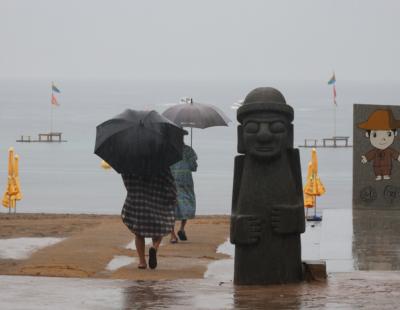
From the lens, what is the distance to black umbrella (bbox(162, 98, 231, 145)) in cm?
1767

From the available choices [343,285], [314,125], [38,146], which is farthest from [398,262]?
[314,125]

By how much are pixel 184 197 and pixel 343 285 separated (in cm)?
626

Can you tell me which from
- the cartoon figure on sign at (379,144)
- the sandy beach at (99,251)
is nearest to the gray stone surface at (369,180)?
the cartoon figure on sign at (379,144)

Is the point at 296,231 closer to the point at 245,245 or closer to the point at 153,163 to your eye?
the point at 245,245

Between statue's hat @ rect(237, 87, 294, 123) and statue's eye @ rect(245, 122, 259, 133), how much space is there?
Answer: 12cm

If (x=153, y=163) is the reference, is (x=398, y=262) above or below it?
below

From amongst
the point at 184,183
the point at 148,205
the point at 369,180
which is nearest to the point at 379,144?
the point at 369,180

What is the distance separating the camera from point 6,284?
36.4ft

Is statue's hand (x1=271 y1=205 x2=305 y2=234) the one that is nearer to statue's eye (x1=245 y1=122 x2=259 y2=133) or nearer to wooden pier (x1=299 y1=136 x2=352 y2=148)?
statue's eye (x1=245 y1=122 x2=259 y2=133)

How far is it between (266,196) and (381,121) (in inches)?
336

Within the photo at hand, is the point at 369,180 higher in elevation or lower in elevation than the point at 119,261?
higher

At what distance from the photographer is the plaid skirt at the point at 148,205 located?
1381 cm

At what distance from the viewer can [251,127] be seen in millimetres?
11695

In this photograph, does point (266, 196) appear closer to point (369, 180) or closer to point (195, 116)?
point (195, 116)
